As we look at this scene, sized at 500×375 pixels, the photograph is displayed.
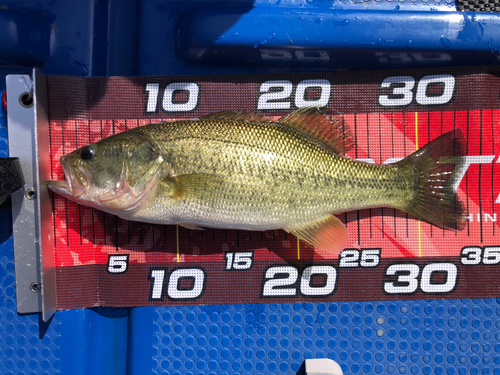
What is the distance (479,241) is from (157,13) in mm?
2522

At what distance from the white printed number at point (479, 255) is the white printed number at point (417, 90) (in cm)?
96

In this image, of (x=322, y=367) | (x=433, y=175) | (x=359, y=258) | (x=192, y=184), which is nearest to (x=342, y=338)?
(x=322, y=367)

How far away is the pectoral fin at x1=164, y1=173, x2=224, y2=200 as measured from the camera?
174 centimetres

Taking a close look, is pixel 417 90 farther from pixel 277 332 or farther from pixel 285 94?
pixel 277 332

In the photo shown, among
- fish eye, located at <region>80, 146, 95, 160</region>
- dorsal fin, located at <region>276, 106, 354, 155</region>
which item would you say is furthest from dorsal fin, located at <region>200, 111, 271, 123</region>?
fish eye, located at <region>80, 146, 95, 160</region>

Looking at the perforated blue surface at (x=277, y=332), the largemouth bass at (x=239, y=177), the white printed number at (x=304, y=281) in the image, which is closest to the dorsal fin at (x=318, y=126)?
the largemouth bass at (x=239, y=177)

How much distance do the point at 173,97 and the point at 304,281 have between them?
1.45m

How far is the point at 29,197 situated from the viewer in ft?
6.54

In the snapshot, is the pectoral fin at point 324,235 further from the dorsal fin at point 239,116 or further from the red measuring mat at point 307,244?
the dorsal fin at point 239,116

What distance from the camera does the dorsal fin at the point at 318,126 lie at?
6.34 ft

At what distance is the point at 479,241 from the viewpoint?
2109 millimetres

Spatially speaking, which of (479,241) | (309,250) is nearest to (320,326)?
(309,250)

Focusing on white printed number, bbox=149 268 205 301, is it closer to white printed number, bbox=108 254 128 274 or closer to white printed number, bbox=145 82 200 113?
white printed number, bbox=108 254 128 274

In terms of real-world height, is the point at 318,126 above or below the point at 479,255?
above
